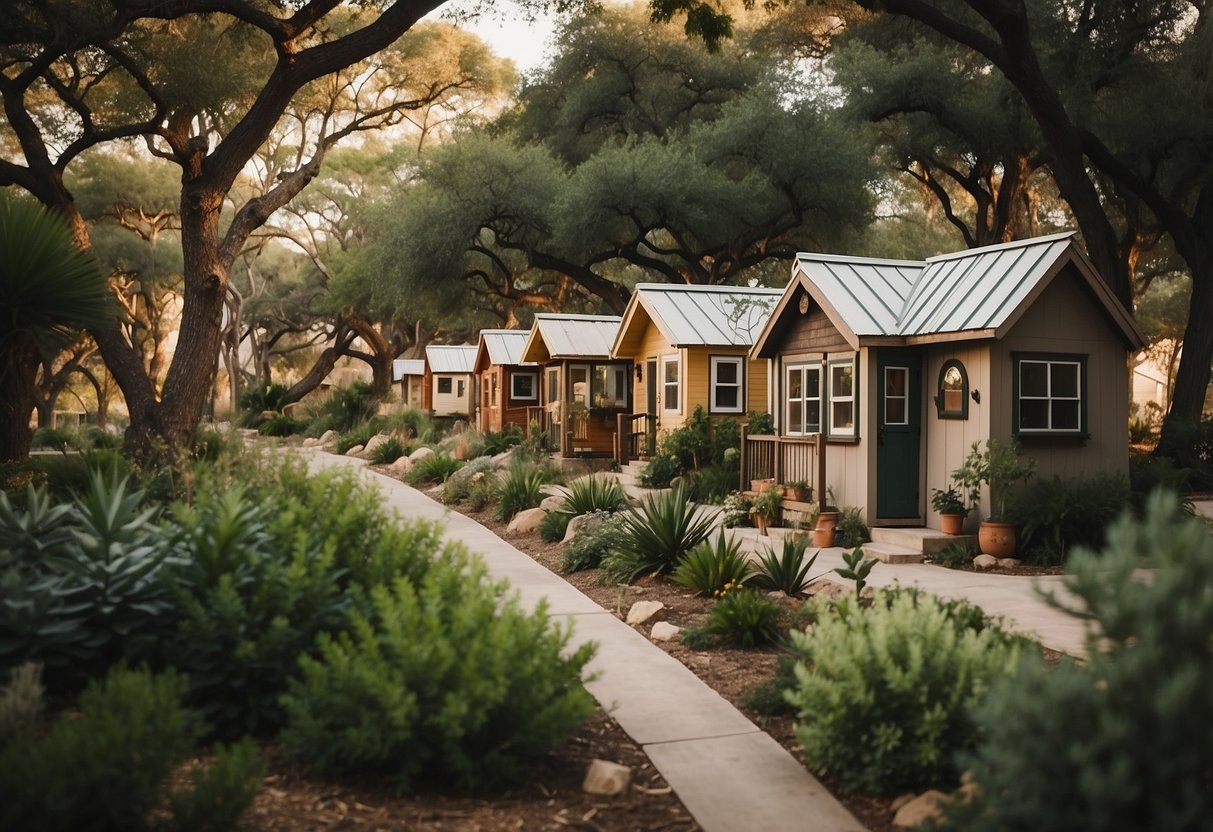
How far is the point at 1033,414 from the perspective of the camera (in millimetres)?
13109

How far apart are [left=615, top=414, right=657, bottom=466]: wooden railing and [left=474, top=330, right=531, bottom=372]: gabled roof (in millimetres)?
9223

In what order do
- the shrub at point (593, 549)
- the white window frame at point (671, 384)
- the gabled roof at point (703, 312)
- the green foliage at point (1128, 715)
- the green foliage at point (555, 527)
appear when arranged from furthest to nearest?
the white window frame at point (671, 384) → the gabled roof at point (703, 312) → the green foliage at point (555, 527) → the shrub at point (593, 549) → the green foliage at point (1128, 715)

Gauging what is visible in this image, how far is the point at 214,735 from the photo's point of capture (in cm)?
521

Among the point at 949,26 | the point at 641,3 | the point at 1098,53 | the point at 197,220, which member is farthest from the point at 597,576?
the point at 641,3

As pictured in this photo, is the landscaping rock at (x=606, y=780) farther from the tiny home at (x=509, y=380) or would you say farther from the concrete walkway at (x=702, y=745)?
the tiny home at (x=509, y=380)

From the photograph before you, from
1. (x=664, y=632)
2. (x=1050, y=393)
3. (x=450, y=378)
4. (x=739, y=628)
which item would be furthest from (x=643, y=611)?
(x=450, y=378)

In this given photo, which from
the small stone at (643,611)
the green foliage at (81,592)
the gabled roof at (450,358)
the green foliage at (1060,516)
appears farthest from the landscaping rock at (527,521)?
the gabled roof at (450,358)

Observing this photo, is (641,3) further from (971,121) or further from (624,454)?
(624,454)

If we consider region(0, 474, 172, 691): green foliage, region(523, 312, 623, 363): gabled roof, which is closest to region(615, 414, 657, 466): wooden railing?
region(523, 312, 623, 363): gabled roof

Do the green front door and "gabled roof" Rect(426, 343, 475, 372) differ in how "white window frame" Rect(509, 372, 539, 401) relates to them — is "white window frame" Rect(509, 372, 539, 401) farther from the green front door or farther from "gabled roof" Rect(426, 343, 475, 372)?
the green front door

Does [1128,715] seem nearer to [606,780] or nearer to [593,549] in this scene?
[606,780]

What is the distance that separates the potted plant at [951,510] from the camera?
12.9 m

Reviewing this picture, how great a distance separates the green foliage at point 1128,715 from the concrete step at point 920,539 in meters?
9.27

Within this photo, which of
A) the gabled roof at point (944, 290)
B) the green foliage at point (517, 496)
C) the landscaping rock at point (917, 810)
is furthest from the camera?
the green foliage at point (517, 496)
